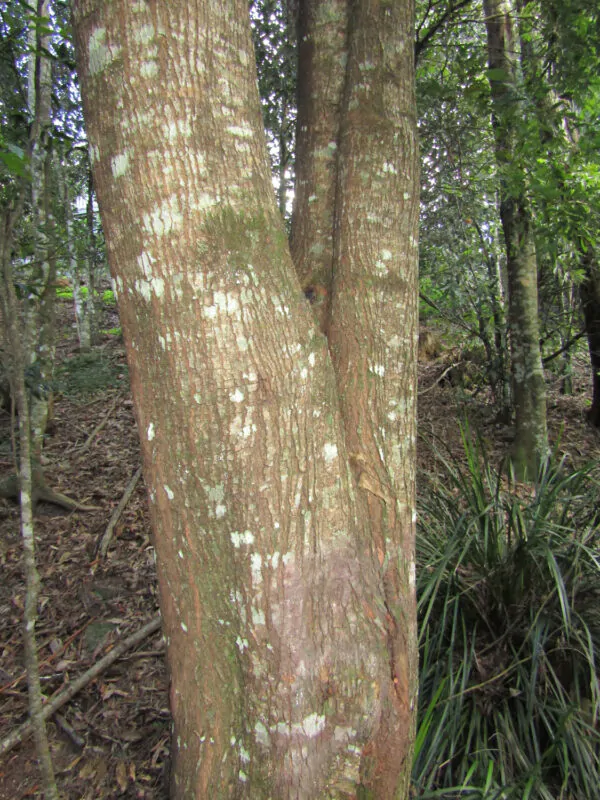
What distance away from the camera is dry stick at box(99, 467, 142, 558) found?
392 cm

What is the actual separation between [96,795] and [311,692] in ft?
4.61

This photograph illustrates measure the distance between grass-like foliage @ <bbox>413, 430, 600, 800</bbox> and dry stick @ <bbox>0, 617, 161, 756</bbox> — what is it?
1525 mm

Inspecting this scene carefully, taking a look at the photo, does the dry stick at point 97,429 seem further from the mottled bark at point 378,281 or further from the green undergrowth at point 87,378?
the mottled bark at point 378,281

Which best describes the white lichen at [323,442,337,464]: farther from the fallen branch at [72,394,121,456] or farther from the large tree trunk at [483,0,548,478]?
the fallen branch at [72,394,121,456]

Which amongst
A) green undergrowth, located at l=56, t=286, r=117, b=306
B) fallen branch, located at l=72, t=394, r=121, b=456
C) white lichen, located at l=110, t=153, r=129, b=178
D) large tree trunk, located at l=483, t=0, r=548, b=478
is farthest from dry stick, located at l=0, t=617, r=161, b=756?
green undergrowth, located at l=56, t=286, r=117, b=306

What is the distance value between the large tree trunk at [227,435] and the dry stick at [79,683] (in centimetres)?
131

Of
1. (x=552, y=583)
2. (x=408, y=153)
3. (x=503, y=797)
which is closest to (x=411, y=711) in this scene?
(x=503, y=797)

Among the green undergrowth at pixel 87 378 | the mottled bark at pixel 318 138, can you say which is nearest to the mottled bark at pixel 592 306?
the mottled bark at pixel 318 138

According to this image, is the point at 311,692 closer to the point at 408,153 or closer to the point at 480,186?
the point at 408,153

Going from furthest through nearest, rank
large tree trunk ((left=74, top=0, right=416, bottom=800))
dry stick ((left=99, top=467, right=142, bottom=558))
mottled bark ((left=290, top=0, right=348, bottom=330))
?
dry stick ((left=99, top=467, right=142, bottom=558)), mottled bark ((left=290, top=0, right=348, bottom=330)), large tree trunk ((left=74, top=0, right=416, bottom=800))

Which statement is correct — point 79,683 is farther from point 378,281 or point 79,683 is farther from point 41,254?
point 41,254

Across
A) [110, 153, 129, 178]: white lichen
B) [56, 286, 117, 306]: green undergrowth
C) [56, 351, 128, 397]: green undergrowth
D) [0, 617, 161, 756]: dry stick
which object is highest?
[56, 286, 117, 306]: green undergrowth

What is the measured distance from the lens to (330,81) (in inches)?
75.9

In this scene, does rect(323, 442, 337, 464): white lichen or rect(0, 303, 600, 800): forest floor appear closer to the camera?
rect(323, 442, 337, 464): white lichen
